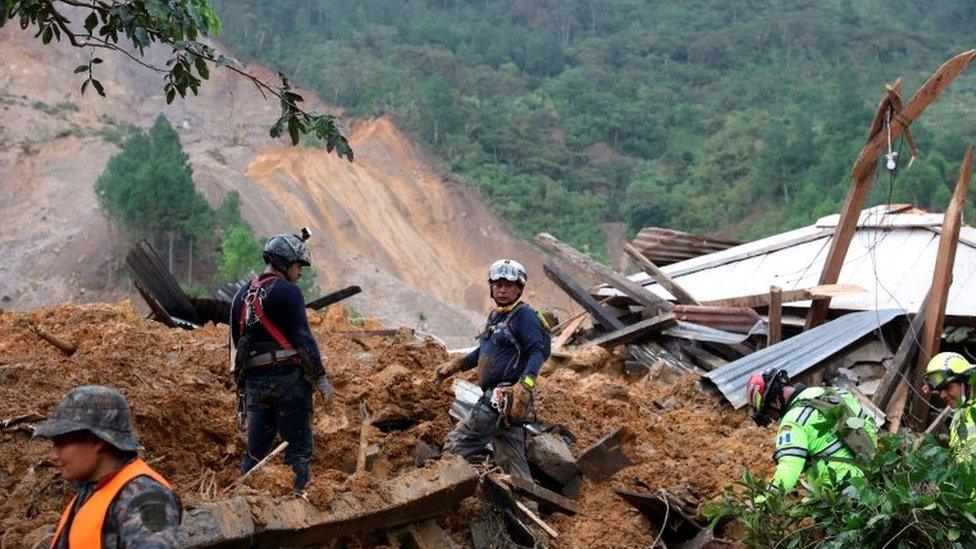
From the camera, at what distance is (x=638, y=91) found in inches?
2403

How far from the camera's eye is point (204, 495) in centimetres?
638

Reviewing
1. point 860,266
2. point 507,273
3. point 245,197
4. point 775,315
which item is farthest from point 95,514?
point 245,197

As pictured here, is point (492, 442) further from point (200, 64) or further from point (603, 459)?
point (200, 64)

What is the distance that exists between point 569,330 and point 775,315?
2.93 meters

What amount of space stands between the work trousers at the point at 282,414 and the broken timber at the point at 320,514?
0.62 m

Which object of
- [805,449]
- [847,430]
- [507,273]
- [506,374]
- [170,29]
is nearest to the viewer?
[847,430]

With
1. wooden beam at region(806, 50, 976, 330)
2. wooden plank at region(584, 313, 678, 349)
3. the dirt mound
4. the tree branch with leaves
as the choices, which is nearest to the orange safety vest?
the dirt mound

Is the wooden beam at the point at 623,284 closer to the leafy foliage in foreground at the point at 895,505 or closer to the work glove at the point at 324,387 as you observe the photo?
the work glove at the point at 324,387

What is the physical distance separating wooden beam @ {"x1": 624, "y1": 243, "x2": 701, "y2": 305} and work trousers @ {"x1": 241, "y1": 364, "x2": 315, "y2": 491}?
779 centimetres

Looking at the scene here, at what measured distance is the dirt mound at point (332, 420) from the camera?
21.4 feet

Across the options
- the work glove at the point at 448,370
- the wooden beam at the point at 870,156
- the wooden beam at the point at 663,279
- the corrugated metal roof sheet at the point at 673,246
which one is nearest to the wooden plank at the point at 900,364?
the wooden beam at the point at 870,156

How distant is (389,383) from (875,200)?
28.8 meters

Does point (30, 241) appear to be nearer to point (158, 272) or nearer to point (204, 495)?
point (158, 272)

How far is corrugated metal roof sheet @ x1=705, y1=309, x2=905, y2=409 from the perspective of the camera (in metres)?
10.8
